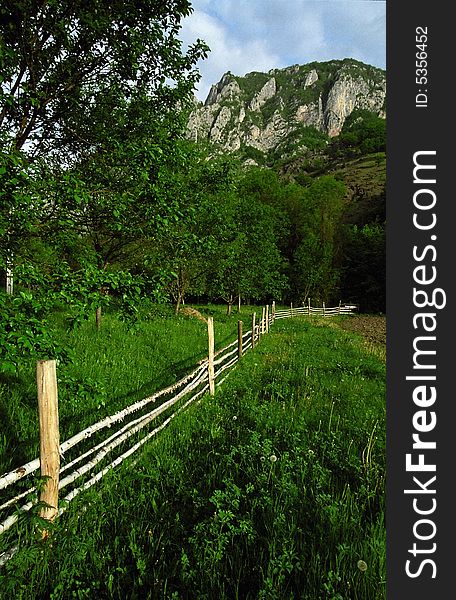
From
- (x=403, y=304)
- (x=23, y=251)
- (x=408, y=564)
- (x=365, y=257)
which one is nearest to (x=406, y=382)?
(x=403, y=304)

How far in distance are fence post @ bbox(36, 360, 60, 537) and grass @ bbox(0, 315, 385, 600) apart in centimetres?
24

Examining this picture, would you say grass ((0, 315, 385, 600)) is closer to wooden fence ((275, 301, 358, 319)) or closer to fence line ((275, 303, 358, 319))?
wooden fence ((275, 301, 358, 319))

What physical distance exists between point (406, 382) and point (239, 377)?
6.75m

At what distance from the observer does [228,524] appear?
2746 mm

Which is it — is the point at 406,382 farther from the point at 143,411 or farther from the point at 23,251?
the point at 23,251

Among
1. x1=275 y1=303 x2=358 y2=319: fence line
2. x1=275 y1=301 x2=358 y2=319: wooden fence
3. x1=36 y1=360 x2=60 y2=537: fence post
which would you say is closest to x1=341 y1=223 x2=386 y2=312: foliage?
x1=275 y1=301 x2=358 y2=319: wooden fence

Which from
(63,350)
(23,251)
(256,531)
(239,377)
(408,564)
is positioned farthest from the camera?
(239,377)

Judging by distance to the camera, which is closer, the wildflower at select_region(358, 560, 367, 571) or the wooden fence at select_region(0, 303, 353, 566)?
the wildflower at select_region(358, 560, 367, 571)

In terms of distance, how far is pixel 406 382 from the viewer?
2305mm

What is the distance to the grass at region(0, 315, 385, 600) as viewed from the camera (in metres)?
2.40

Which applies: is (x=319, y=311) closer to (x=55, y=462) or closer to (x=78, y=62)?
(x=78, y=62)

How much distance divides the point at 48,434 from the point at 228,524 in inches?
66.6

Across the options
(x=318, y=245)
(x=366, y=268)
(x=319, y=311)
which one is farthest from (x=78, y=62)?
(x=366, y=268)

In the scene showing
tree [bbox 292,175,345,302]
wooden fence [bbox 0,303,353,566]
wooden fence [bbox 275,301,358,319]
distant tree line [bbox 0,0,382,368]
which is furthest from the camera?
tree [bbox 292,175,345,302]
